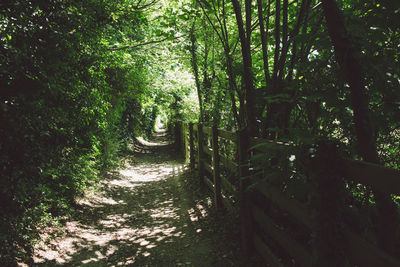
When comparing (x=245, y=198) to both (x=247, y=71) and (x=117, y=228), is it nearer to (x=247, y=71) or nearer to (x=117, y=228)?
(x=247, y=71)

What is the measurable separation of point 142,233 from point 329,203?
399 cm

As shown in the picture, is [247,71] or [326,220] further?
[247,71]

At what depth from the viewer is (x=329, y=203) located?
5.56ft

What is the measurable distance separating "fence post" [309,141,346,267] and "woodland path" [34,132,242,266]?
2.02 m

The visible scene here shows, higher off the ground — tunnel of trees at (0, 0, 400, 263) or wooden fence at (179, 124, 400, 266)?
tunnel of trees at (0, 0, 400, 263)

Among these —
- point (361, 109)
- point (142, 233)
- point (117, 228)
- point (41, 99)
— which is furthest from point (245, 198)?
point (41, 99)

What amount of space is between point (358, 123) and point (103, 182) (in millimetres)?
7386

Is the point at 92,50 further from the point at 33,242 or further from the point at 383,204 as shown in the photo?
the point at 383,204

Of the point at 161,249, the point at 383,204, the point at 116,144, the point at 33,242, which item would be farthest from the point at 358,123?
the point at 116,144

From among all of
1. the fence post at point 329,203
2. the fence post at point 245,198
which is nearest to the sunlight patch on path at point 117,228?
the fence post at point 245,198

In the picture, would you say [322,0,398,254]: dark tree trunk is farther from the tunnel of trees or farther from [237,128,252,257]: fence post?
[237,128,252,257]: fence post

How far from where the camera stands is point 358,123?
1720 mm

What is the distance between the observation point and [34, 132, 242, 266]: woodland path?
12.2ft

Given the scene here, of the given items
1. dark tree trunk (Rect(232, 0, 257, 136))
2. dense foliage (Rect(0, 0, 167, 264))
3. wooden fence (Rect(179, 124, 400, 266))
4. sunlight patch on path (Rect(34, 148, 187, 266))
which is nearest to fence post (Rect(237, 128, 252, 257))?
dark tree trunk (Rect(232, 0, 257, 136))
